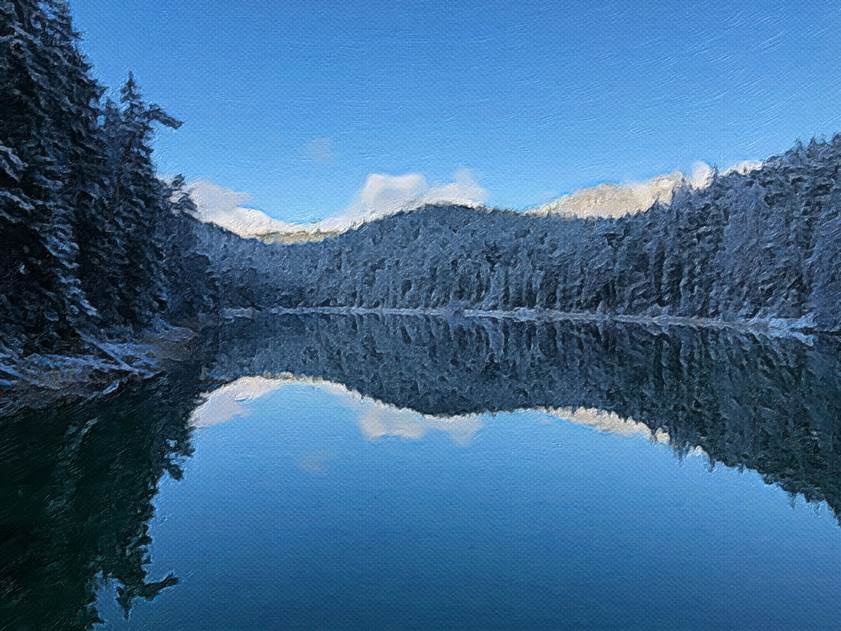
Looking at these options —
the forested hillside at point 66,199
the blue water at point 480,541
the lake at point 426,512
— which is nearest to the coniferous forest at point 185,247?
the forested hillside at point 66,199

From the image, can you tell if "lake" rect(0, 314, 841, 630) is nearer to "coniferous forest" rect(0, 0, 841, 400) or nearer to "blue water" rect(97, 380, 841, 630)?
"blue water" rect(97, 380, 841, 630)

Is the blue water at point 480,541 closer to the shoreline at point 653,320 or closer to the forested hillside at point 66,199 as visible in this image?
the forested hillside at point 66,199

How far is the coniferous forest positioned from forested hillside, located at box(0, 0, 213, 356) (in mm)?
72

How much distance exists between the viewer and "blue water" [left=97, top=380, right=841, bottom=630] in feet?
27.2

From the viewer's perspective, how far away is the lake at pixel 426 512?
844 cm

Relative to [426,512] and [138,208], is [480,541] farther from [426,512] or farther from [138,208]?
[138,208]

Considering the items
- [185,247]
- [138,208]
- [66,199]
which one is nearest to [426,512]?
[66,199]

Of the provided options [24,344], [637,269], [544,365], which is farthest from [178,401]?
[637,269]

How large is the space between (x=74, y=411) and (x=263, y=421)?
5.95 meters

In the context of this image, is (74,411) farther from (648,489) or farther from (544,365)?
(544,365)

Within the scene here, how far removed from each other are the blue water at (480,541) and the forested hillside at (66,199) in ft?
35.0

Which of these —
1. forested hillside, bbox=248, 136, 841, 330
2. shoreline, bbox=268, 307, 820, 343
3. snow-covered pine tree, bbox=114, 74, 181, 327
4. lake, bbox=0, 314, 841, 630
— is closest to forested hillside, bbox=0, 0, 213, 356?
snow-covered pine tree, bbox=114, 74, 181, 327

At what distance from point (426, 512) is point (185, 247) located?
5962 centimetres

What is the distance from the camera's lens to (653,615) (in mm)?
8211
